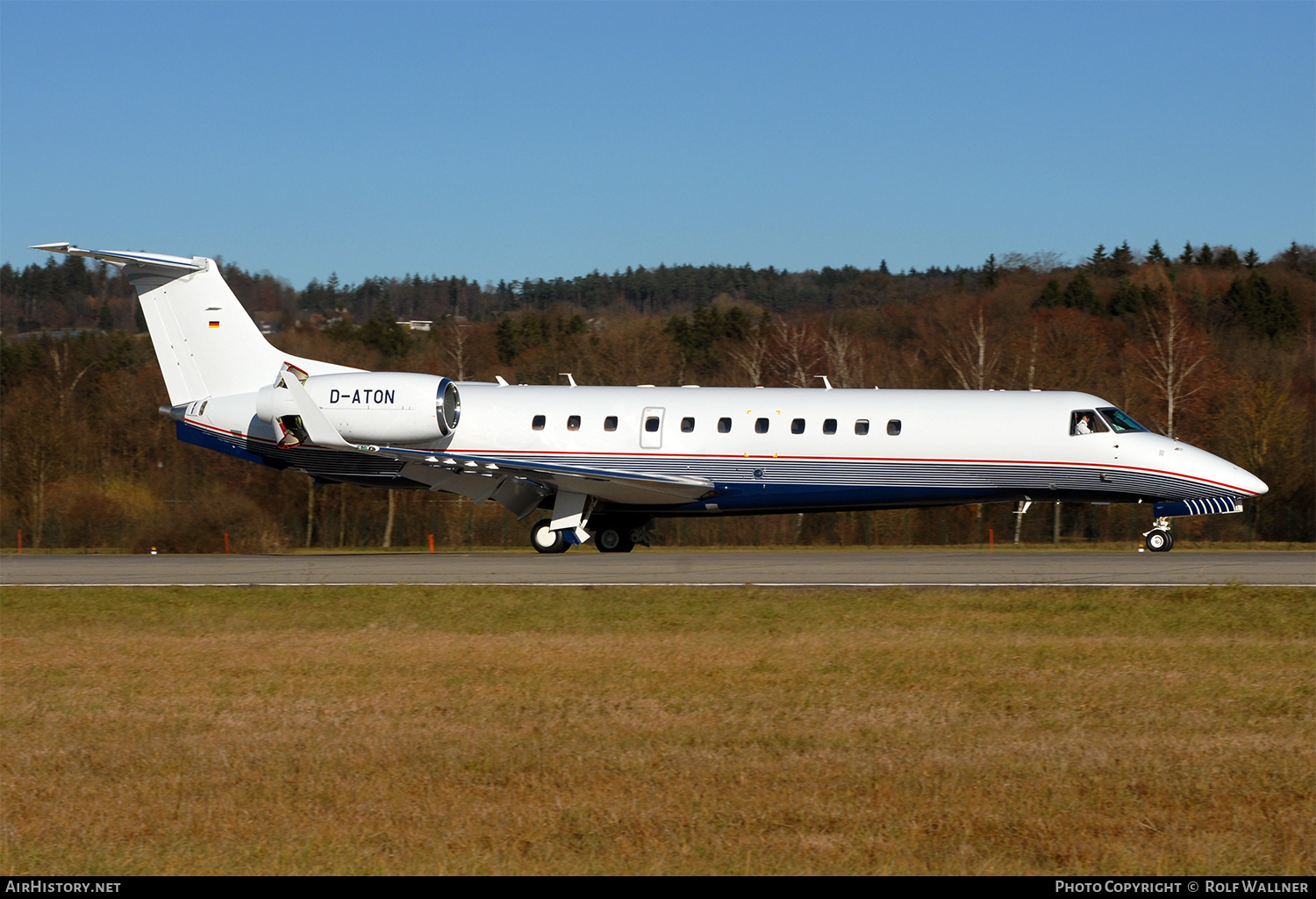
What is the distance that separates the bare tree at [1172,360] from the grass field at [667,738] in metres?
39.3

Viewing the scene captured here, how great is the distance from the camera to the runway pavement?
18812 millimetres

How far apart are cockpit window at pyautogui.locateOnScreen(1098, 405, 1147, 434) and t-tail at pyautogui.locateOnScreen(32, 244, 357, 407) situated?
15.2 m

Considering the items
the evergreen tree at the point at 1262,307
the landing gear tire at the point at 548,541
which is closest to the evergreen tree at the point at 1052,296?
the evergreen tree at the point at 1262,307

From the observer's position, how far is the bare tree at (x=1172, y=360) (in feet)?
174

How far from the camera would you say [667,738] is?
31.2 feet

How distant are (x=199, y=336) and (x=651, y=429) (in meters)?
9.81

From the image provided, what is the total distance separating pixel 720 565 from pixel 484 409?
6.95 meters

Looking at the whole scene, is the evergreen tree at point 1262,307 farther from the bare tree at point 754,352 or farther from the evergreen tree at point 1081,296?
the bare tree at point 754,352

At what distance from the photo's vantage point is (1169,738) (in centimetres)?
940

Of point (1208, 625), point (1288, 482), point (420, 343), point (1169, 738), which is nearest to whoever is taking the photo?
point (1169, 738)

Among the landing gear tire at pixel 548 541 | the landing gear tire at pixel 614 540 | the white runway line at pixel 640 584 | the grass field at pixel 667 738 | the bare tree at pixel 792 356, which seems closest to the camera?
the grass field at pixel 667 738
